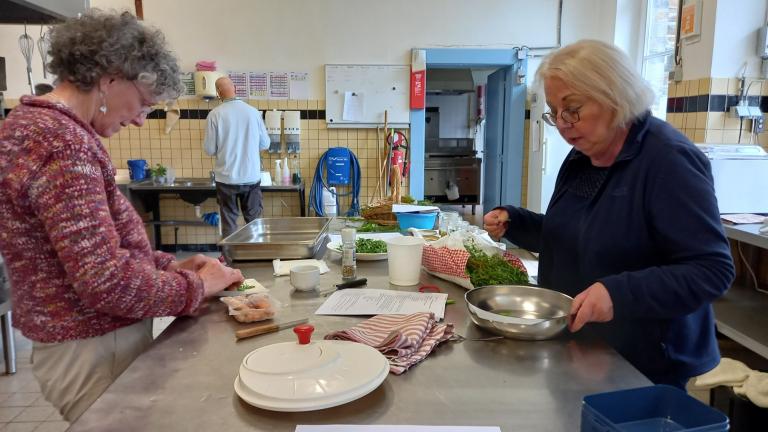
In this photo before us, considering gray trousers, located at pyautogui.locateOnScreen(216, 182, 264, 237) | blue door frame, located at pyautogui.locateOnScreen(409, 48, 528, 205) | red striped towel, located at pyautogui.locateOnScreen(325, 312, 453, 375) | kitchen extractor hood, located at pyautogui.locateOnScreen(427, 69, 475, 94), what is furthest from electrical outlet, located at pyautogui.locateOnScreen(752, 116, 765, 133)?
kitchen extractor hood, located at pyautogui.locateOnScreen(427, 69, 475, 94)

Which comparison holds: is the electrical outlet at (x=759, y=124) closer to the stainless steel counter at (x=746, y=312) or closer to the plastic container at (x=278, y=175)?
the stainless steel counter at (x=746, y=312)

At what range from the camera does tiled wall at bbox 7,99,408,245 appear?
567 cm

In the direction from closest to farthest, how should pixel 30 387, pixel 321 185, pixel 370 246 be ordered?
pixel 370 246, pixel 30 387, pixel 321 185

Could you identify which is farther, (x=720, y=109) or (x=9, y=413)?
(x=720, y=109)

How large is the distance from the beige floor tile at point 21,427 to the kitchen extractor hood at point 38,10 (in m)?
1.84

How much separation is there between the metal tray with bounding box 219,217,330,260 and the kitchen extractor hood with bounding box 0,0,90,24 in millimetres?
1047

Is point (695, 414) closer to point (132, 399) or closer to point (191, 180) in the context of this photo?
point (132, 399)

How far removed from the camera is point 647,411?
2.87 feet

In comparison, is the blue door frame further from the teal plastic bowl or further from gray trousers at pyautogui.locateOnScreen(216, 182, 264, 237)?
the teal plastic bowl

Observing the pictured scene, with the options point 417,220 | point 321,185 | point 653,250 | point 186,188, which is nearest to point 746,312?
point 417,220

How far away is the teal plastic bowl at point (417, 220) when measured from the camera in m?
2.66

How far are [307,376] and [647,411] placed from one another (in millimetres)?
593

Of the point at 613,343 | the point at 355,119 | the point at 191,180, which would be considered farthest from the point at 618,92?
the point at 191,180

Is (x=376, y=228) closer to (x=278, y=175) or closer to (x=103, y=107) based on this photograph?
(x=103, y=107)
